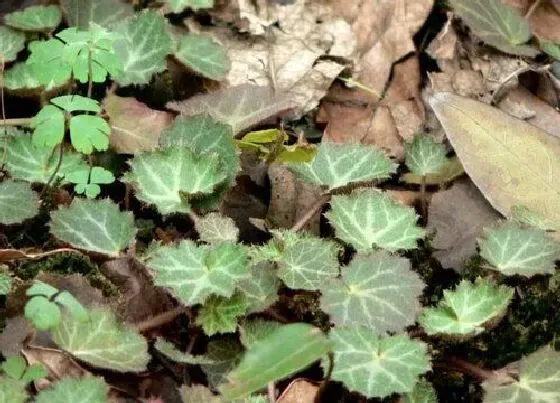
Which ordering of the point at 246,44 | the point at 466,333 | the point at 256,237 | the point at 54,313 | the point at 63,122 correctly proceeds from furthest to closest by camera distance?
the point at 246,44 < the point at 256,237 < the point at 63,122 < the point at 466,333 < the point at 54,313

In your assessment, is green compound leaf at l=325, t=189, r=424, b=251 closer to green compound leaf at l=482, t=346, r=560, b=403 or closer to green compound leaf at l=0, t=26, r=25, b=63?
green compound leaf at l=482, t=346, r=560, b=403

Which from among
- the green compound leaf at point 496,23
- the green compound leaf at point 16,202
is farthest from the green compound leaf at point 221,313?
the green compound leaf at point 496,23

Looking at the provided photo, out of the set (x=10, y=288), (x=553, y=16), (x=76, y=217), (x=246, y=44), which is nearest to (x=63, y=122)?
(x=76, y=217)

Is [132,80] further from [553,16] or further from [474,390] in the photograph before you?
[553,16]

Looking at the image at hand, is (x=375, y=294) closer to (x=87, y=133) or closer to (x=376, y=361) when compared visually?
(x=376, y=361)

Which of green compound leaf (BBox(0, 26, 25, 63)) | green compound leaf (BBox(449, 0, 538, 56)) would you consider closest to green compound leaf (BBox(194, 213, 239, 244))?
green compound leaf (BBox(0, 26, 25, 63))

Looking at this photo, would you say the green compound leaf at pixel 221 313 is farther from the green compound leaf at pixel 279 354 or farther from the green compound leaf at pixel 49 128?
the green compound leaf at pixel 49 128
